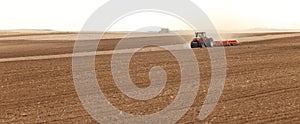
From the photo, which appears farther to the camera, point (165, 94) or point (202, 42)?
point (202, 42)

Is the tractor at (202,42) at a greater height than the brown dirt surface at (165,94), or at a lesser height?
greater

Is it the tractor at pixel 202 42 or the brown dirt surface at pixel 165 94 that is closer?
the brown dirt surface at pixel 165 94

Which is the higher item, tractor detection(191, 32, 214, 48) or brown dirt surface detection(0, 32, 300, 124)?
tractor detection(191, 32, 214, 48)

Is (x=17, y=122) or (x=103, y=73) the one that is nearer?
(x=17, y=122)

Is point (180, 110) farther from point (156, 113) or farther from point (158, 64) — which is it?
point (158, 64)

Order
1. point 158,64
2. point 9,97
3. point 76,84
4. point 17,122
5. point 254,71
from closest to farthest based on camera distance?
point 17,122
point 9,97
point 76,84
point 254,71
point 158,64

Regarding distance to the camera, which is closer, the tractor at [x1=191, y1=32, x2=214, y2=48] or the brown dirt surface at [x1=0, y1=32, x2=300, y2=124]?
the brown dirt surface at [x1=0, y1=32, x2=300, y2=124]

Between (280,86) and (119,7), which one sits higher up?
(119,7)

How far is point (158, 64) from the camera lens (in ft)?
64.5

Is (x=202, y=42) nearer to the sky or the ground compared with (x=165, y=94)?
nearer to the sky

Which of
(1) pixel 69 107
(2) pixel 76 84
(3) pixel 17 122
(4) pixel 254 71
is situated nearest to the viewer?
(3) pixel 17 122

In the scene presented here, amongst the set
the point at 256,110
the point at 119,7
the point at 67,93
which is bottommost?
the point at 256,110

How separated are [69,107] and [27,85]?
4382 millimetres

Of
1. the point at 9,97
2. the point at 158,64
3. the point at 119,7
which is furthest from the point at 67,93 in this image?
the point at 158,64
